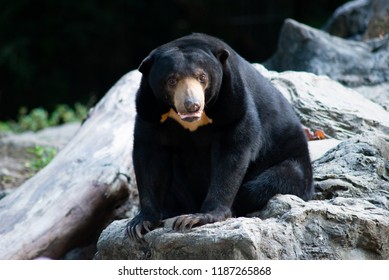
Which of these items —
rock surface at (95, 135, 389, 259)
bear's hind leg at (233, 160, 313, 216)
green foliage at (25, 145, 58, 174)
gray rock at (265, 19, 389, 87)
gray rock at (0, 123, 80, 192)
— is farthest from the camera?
gray rock at (265, 19, 389, 87)

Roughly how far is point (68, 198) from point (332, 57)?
129 inches

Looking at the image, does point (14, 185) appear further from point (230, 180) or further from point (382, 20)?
point (382, 20)

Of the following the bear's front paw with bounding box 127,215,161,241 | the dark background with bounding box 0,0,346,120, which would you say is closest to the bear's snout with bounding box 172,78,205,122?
the bear's front paw with bounding box 127,215,161,241

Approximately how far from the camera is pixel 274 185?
15.8 feet

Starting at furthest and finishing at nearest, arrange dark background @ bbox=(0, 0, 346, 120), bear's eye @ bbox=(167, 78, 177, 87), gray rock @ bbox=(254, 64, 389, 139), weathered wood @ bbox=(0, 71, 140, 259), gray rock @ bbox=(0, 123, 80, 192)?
dark background @ bbox=(0, 0, 346, 120), gray rock @ bbox=(0, 123, 80, 192), gray rock @ bbox=(254, 64, 389, 139), weathered wood @ bbox=(0, 71, 140, 259), bear's eye @ bbox=(167, 78, 177, 87)

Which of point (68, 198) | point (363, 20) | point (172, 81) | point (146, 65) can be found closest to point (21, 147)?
point (68, 198)

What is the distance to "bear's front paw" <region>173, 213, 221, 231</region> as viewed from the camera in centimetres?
423

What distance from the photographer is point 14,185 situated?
24.6 feet

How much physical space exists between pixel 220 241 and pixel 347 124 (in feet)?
8.66

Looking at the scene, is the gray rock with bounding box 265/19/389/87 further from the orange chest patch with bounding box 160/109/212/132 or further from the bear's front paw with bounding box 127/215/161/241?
the bear's front paw with bounding box 127/215/161/241

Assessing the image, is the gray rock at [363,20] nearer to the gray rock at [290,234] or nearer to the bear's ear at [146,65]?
the gray rock at [290,234]

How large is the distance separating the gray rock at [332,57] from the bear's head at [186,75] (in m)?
3.49

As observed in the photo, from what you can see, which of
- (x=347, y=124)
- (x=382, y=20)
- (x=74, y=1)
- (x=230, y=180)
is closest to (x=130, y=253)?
(x=230, y=180)

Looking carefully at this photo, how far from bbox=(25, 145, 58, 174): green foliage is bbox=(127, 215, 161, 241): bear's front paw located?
3.04 m
